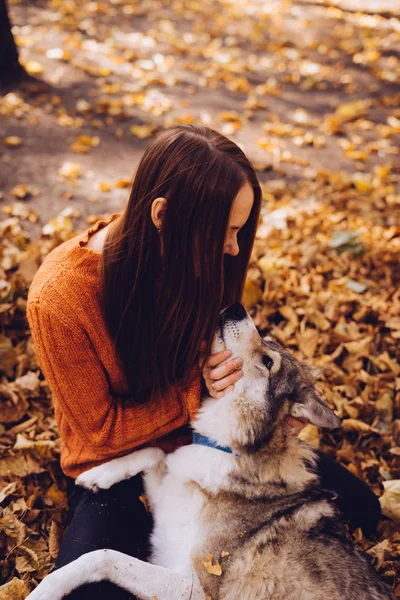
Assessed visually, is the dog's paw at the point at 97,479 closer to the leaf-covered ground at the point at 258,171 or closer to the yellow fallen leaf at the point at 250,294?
the leaf-covered ground at the point at 258,171

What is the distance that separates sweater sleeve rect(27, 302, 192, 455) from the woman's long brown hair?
12cm

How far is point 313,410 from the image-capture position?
2.64 meters

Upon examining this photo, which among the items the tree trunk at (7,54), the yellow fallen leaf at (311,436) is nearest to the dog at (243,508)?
the yellow fallen leaf at (311,436)

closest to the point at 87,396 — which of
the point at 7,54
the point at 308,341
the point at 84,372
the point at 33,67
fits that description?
the point at 84,372

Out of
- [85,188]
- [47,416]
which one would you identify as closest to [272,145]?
[85,188]

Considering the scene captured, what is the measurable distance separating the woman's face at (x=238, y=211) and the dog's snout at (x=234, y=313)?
1.47ft

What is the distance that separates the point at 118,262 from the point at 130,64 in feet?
24.0

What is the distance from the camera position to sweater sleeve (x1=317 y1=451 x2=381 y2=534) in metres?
2.99

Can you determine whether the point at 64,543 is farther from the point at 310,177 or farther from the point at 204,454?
the point at 310,177

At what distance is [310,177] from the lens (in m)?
6.46

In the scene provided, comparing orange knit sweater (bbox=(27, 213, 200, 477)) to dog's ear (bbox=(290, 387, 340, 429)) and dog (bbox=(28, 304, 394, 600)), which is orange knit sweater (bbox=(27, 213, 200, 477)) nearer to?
dog (bbox=(28, 304, 394, 600))

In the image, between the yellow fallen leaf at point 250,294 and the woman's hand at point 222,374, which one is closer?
the woman's hand at point 222,374

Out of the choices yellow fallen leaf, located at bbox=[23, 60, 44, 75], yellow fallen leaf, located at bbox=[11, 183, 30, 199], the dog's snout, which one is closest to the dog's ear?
the dog's snout

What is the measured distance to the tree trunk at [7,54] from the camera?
6641mm
